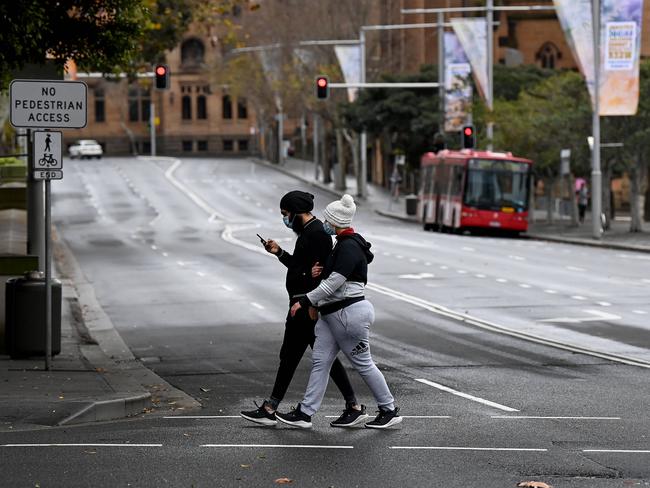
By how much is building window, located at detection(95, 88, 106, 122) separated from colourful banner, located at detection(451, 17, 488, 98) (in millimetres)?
81840

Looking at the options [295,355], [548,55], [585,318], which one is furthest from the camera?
[548,55]

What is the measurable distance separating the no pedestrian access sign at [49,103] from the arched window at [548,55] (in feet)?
292

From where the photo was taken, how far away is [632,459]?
993 cm

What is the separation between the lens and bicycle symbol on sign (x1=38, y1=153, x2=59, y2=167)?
1496 centimetres

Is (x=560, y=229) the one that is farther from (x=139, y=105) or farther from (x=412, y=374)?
(x=139, y=105)

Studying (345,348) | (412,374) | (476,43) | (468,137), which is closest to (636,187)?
(468,137)

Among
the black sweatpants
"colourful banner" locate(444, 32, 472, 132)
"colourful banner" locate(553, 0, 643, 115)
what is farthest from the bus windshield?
the black sweatpants

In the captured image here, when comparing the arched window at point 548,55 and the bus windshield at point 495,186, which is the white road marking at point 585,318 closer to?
the bus windshield at point 495,186

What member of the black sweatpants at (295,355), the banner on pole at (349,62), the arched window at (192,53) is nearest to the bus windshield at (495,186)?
the banner on pole at (349,62)

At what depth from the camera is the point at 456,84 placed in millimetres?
58844

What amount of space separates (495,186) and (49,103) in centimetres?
3984

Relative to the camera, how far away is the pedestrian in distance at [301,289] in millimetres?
11500

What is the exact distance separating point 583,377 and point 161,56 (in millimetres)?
29363

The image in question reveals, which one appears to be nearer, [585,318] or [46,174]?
[46,174]
